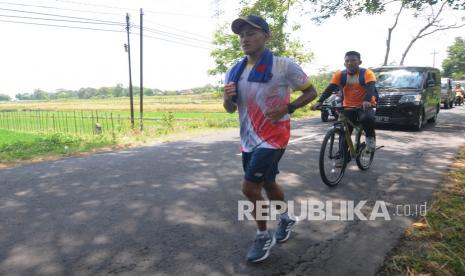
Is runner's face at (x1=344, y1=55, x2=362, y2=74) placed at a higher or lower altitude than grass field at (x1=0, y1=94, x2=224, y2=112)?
higher

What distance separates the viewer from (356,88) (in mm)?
5238

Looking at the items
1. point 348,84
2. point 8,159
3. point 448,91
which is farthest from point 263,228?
point 448,91

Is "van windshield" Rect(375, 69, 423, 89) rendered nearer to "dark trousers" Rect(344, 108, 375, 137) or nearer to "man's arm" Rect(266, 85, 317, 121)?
"dark trousers" Rect(344, 108, 375, 137)

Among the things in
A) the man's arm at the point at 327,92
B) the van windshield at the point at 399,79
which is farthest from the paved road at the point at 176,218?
the van windshield at the point at 399,79

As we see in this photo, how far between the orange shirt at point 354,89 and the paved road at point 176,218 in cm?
113

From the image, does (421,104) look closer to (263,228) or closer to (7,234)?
(263,228)

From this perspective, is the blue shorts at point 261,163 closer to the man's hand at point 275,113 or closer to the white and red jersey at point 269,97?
the white and red jersey at point 269,97

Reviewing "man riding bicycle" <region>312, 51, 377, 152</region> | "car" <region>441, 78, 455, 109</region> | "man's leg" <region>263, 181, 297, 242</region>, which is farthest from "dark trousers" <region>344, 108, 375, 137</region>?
"car" <region>441, 78, 455, 109</region>

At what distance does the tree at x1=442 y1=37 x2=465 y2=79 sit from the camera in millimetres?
70938

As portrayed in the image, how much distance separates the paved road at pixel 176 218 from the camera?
2.69 metres

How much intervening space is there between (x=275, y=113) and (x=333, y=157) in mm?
2552

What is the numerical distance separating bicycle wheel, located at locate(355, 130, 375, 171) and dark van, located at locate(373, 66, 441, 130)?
5.63 meters

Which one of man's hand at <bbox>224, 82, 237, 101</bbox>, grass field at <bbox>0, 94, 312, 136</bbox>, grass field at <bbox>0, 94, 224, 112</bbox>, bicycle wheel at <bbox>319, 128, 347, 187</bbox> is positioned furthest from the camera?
grass field at <bbox>0, 94, 224, 112</bbox>

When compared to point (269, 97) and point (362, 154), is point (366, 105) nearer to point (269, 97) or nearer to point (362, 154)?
point (362, 154)
